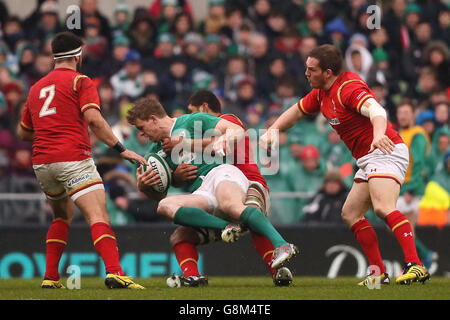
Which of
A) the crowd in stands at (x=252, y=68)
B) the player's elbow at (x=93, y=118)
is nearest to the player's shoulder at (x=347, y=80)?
the player's elbow at (x=93, y=118)

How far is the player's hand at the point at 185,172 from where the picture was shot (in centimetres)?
865

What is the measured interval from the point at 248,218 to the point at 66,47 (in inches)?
84.1

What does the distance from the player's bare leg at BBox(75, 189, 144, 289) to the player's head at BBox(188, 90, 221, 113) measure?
1.60m

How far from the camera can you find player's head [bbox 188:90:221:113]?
9.23 meters

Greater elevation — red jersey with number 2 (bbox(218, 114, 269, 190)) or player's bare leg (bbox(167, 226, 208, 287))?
red jersey with number 2 (bbox(218, 114, 269, 190))

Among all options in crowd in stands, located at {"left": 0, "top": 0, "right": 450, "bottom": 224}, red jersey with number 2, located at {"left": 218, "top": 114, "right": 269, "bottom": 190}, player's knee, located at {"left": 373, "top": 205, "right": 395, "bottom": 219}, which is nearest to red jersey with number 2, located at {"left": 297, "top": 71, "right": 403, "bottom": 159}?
player's knee, located at {"left": 373, "top": 205, "right": 395, "bottom": 219}

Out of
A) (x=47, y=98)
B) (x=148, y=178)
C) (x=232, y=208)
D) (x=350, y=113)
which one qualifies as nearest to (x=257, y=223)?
(x=232, y=208)

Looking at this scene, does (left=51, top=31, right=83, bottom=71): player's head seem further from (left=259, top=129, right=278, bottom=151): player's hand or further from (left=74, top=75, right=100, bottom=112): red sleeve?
(left=259, top=129, right=278, bottom=151): player's hand

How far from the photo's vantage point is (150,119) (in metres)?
8.55

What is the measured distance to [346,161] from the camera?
13469 millimetres

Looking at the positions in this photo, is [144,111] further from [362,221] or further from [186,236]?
[362,221]

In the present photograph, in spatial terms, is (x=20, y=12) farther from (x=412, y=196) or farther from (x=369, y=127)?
(x=369, y=127)
